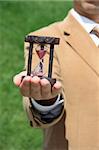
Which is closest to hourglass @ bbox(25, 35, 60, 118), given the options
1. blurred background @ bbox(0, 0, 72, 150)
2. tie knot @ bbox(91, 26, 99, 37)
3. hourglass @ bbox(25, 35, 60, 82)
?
hourglass @ bbox(25, 35, 60, 82)

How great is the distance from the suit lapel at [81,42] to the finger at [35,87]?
0.31 metres

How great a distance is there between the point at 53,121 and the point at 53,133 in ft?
0.48

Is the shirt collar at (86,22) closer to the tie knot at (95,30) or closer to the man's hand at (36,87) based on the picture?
the tie knot at (95,30)

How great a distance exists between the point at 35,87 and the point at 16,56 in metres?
4.02

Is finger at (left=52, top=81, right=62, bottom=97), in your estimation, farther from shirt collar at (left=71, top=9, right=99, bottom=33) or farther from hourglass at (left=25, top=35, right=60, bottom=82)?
shirt collar at (left=71, top=9, right=99, bottom=33)

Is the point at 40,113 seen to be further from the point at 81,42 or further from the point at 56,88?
the point at 81,42

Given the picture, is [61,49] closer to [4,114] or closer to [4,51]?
[4,114]

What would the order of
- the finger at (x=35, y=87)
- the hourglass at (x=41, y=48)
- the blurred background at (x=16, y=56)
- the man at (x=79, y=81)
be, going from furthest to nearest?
the blurred background at (x=16, y=56), the man at (x=79, y=81), the hourglass at (x=41, y=48), the finger at (x=35, y=87)

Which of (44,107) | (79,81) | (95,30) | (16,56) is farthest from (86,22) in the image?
(16,56)

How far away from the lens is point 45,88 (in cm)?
191

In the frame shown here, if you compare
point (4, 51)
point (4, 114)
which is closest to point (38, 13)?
point (4, 51)

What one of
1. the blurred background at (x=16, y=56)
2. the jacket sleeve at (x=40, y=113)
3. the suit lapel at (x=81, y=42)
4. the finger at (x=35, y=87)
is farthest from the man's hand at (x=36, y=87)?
the blurred background at (x=16, y=56)

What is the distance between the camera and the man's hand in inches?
74.9

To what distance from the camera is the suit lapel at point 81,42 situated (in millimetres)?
2199
